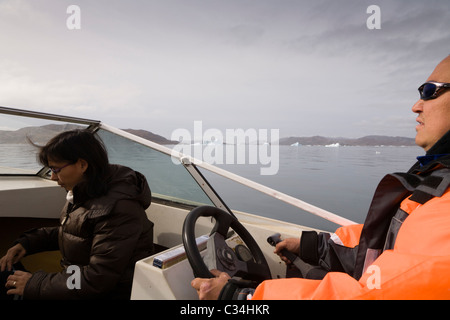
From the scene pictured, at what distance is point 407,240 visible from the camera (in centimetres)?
74

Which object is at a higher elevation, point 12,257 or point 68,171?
point 68,171

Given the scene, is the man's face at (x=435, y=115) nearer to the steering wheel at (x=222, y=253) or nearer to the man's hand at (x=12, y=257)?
the steering wheel at (x=222, y=253)

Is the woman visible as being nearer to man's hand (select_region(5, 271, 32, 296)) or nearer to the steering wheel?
man's hand (select_region(5, 271, 32, 296))

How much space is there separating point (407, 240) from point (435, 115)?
51 centimetres

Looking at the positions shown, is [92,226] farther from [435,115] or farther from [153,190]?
[435,115]

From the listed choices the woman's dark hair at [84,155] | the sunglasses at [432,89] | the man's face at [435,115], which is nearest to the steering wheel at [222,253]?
the woman's dark hair at [84,155]

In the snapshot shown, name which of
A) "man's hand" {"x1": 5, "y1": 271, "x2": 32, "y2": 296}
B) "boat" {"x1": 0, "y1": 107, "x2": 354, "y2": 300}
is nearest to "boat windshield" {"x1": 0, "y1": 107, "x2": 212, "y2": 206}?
"boat" {"x1": 0, "y1": 107, "x2": 354, "y2": 300}

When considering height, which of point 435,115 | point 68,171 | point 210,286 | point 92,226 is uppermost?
point 435,115

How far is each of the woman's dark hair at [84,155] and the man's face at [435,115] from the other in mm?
1392

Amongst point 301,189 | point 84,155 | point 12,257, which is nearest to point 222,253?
point 84,155

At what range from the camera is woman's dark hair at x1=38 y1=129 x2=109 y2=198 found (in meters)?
1.32

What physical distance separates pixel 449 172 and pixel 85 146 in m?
1.52
